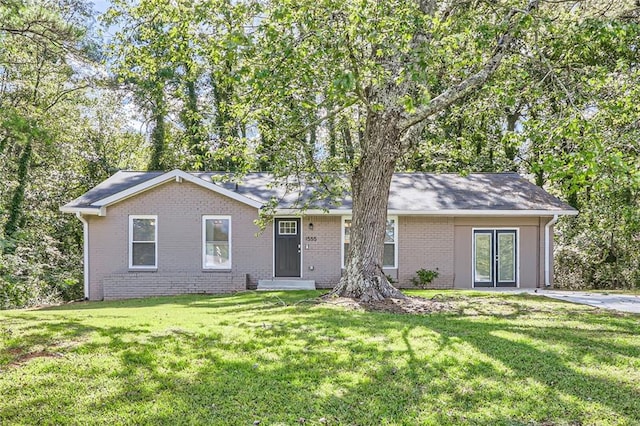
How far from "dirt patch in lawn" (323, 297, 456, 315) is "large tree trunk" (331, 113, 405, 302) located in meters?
0.24

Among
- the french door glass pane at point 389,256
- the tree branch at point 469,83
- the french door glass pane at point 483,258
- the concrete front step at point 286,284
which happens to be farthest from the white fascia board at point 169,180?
the french door glass pane at point 483,258

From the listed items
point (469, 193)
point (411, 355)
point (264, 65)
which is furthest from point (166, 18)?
point (469, 193)

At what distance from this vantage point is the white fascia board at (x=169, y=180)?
14016 mm

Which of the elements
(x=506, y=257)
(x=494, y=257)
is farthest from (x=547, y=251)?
(x=494, y=257)

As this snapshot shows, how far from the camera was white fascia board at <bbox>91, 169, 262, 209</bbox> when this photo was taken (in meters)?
14.0

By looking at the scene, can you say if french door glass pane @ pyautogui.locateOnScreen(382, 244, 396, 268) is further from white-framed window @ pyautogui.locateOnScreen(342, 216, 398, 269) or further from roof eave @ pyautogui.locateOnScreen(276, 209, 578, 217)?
roof eave @ pyautogui.locateOnScreen(276, 209, 578, 217)

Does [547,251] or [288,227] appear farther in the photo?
[547,251]

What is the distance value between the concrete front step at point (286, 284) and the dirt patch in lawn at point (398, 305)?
420cm

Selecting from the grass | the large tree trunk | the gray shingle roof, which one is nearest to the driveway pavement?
the grass

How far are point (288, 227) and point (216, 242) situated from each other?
90.1 inches

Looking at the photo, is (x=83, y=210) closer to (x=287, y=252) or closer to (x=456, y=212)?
(x=287, y=252)

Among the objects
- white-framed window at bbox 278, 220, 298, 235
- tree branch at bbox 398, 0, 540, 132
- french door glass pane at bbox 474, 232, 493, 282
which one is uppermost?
tree branch at bbox 398, 0, 540, 132

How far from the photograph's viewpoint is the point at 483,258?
15367mm

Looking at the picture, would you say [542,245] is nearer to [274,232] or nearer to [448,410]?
[274,232]
